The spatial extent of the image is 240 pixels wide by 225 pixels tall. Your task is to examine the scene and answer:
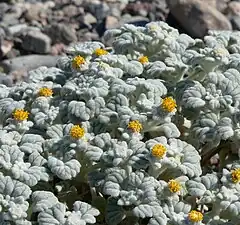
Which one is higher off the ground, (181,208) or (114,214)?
(181,208)

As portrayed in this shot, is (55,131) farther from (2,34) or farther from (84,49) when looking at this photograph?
(2,34)

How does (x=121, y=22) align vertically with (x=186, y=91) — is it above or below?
below

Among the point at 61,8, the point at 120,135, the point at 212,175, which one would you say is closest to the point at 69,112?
the point at 120,135

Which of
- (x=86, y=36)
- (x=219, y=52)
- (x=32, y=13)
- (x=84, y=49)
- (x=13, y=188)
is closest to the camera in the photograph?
(x=13, y=188)

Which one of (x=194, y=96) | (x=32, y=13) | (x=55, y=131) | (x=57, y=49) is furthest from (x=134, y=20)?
(x=55, y=131)

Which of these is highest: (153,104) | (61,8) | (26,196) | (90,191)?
(153,104)

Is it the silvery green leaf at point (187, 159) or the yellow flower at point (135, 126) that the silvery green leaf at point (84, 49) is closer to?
the yellow flower at point (135, 126)

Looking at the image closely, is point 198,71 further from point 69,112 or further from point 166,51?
point 69,112

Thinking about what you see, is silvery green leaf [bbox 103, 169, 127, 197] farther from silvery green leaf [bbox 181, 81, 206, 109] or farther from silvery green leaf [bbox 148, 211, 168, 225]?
silvery green leaf [bbox 181, 81, 206, 109]
